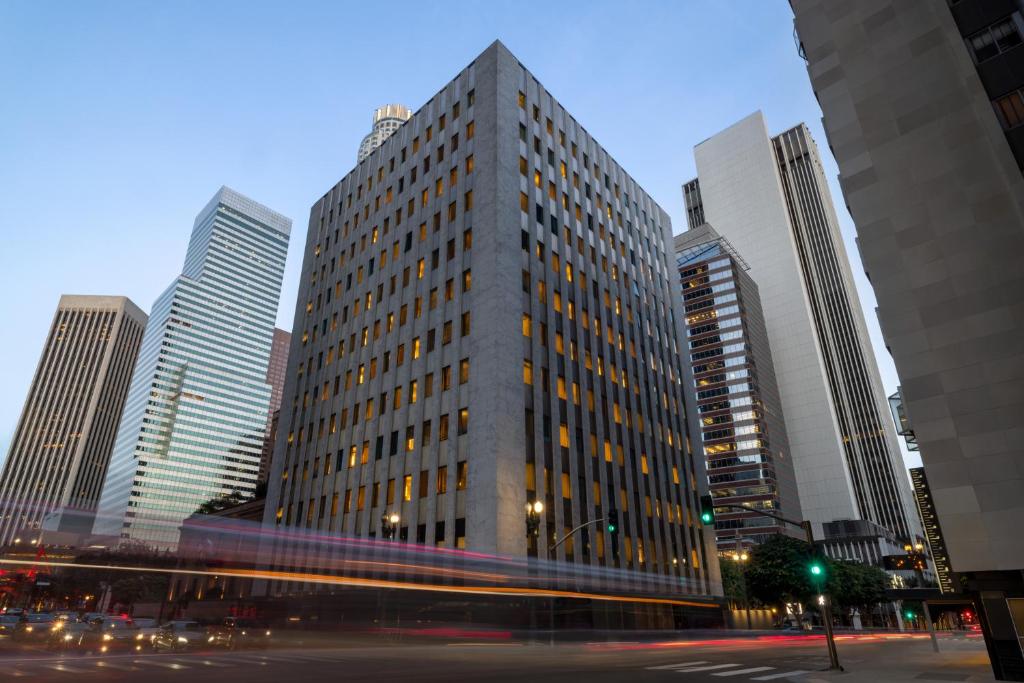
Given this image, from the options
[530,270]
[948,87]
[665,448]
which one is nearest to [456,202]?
[530,270]

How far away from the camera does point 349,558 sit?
4797 cm

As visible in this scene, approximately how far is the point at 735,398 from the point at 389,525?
12674 centimetres

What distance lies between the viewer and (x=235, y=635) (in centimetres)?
2572

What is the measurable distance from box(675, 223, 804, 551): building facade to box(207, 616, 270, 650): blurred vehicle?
119 metres

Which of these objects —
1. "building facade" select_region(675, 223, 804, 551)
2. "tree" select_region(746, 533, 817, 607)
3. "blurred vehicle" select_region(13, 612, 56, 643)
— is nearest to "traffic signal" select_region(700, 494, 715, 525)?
"blurred vehicle" select_region(13, 612, 56, 643)

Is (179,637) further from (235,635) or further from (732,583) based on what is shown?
(732,583)

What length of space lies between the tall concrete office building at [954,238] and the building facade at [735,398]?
11201 centimetres

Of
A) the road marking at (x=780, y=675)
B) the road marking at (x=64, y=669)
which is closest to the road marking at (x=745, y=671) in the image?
the road marking at (x=780, y=675)

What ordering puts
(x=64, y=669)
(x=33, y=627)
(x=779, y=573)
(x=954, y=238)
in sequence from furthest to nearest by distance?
1. (x=779, y=573)
2. (x=33, y=627)
3. (x=954, y=238)
4. (x=64, y=669)

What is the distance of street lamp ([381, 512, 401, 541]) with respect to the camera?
120ft

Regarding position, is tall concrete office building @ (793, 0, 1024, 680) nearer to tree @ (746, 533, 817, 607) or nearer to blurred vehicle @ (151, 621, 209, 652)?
blurred vehicle @ (151, 621, 209, 652)

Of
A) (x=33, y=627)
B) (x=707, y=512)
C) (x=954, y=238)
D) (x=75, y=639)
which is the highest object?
(x=954, y=238)

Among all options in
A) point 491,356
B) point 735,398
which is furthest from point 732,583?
point 735,398

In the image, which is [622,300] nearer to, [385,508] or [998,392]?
[385,508]
